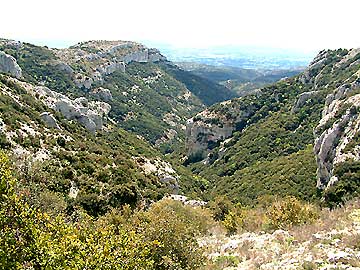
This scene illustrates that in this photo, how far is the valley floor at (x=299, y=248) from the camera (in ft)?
48.9

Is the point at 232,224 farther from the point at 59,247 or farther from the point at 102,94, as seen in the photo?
the point at 102,94

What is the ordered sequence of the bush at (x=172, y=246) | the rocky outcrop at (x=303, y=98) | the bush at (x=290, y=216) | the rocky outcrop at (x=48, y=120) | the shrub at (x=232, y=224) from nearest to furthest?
the bush at (x=172, y=246) < the bush at (x=290, y=216) < the shrub at (x=232, y=224) < the rocky outcrop at (x=48, y=120) < the rocky outcrop at (x=303, y=98)

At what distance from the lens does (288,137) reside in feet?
341

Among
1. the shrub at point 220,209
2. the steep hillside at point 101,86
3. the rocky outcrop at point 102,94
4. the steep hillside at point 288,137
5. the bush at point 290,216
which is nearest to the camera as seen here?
the bush at point 290,216

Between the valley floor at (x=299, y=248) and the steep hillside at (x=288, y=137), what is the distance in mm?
34411

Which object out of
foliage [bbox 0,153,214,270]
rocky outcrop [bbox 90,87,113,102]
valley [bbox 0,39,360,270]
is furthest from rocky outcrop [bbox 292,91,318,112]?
foliage [bbox 0,153,214,270]

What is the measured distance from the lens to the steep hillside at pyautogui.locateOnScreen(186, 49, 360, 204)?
64500 mm

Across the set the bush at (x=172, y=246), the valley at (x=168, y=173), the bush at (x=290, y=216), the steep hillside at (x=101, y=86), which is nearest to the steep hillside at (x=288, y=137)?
the valley at (x=168, y=173)

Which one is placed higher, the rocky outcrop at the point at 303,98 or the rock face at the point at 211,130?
the rocky outcrop at the point at 303,98

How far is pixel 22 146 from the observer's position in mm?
42000

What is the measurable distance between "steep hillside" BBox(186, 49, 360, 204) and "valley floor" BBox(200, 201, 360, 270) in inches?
1355

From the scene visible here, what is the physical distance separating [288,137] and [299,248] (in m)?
90.4

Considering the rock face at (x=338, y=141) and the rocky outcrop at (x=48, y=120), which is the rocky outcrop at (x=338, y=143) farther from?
the rocky outcrop at (x=48, y=120)

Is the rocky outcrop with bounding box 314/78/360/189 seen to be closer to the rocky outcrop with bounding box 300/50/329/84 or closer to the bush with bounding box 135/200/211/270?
the bush with bounding box 135/200/211/270
